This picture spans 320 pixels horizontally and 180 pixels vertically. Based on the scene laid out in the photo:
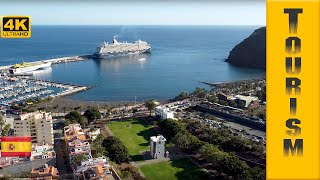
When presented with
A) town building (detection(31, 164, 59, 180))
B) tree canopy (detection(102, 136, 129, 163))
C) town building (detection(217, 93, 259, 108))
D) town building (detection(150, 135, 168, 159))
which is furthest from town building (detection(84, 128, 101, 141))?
town building (detection(217, 93, 259, 108))

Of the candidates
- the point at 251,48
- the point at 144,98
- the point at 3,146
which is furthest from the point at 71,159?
the point at 251,48

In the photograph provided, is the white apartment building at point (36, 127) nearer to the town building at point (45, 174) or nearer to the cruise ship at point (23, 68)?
the town building at point (45, 174)

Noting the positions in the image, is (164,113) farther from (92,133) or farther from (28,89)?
(28,89)

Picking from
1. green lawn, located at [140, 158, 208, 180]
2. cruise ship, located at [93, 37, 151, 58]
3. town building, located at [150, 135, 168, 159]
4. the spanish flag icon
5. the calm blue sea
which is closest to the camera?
the spanish flag icon

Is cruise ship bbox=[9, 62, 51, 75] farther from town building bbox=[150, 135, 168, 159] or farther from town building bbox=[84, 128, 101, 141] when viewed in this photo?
town building bbox=[150, 135, 168, 159]

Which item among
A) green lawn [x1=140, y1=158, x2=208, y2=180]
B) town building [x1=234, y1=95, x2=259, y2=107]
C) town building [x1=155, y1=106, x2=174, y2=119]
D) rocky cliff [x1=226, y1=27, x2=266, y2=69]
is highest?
rocky cliff [x1=226, y1=27, x2=266, y2=69]

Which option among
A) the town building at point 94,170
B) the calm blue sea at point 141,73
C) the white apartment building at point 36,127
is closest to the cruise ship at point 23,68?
the calm blue sea at point 141,73

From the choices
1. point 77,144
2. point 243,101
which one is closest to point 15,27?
point 77,144

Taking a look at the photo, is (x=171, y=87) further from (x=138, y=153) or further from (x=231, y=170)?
(x=231, y=170)
